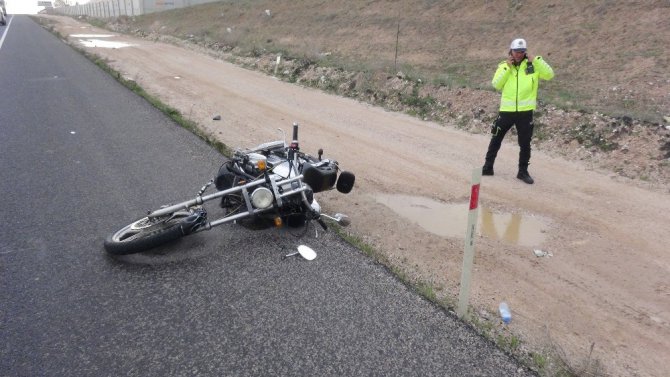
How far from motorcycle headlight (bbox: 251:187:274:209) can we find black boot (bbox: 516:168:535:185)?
4402mm

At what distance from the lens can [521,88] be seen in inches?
279

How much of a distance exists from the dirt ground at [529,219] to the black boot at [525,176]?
12cm

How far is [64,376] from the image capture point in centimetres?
298

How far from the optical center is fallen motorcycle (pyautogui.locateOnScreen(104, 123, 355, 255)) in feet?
14.4

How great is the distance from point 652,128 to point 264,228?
A: 7308mm

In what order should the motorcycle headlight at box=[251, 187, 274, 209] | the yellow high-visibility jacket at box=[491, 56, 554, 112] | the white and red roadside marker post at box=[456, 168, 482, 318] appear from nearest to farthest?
the white and red roadside marker post at box=[456, 168, 482, 318] → the motorcycle headlight at box=[251, 187, 274, 209] → the yellow high-visibility jacket at box=[491, 56, 554, 112]

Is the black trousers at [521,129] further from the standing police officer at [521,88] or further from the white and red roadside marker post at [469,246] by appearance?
the white and red roadside marker post at [469,246]

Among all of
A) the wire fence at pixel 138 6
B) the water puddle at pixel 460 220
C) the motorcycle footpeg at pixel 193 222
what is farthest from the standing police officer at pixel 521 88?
the wire fence at pixel 138 6

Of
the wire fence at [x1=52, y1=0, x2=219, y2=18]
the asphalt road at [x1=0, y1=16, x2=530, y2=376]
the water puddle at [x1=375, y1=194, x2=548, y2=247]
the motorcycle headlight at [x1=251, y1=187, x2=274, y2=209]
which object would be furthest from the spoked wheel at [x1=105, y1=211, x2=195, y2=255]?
the wire fence at [x1=52, y1=0, x2=219, y2=18]

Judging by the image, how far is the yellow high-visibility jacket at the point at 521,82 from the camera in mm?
7062

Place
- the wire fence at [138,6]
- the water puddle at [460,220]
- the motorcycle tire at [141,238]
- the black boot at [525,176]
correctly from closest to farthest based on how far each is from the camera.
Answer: the motorcycle tire at [141,238], the water puddle at [460,220], the black boot at [525,176], the wire fence at [138,6]

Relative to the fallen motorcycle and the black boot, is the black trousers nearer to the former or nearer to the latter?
the black boot

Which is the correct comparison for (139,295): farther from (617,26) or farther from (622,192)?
(617,26)

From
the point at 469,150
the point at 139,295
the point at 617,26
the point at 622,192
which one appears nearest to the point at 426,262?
the point at 139,295
